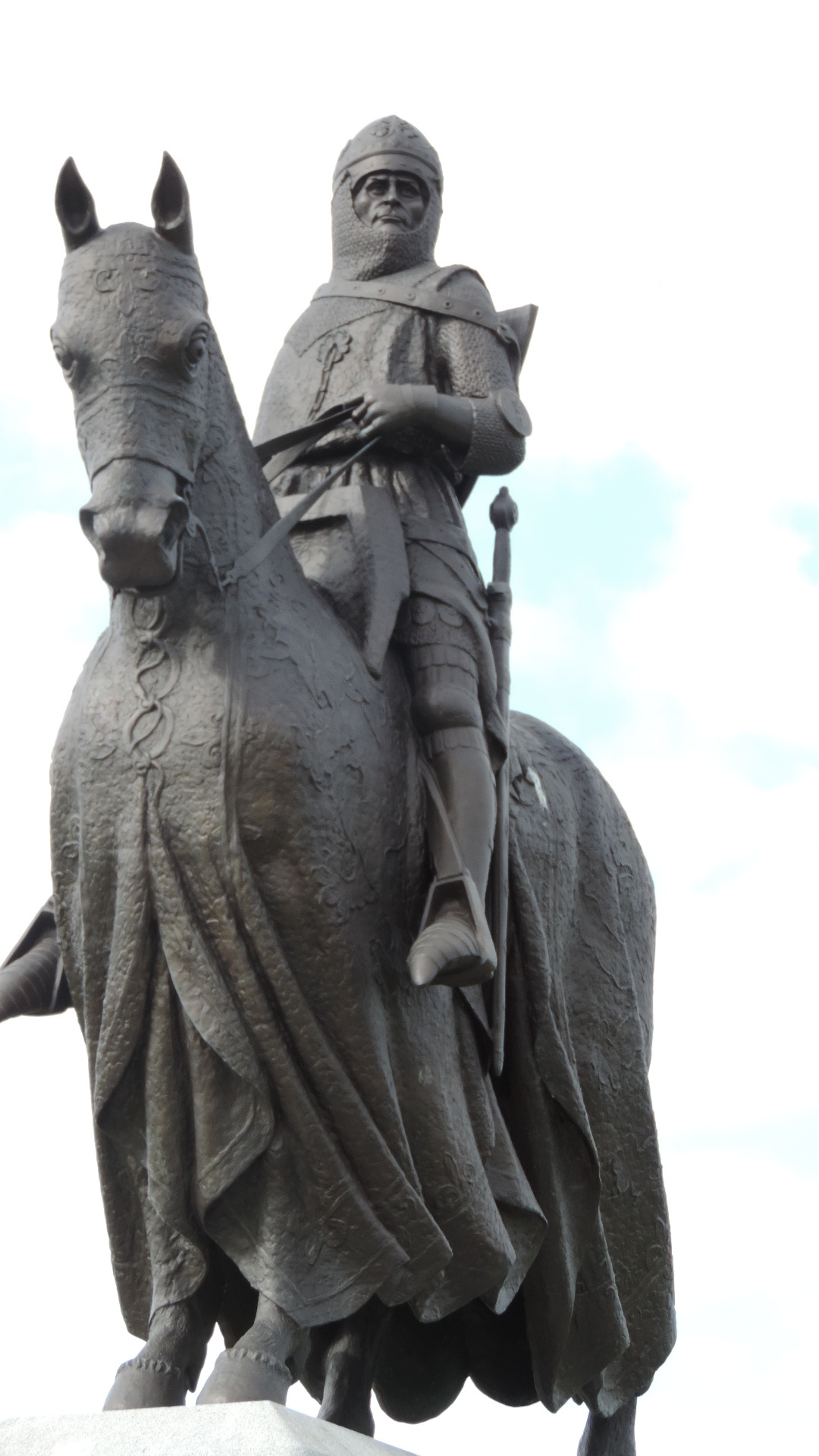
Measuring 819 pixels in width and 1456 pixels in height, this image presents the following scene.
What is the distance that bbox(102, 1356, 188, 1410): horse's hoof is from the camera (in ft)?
23.9

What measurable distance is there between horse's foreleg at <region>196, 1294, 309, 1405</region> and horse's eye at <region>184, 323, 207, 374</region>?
285cm

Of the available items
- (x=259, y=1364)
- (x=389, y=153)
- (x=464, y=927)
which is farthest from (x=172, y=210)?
(x=259, y=1364)

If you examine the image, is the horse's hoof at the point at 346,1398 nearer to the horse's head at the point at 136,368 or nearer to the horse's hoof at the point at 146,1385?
the horse's hoof at the point at 146,1385

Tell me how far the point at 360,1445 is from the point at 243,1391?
447 millimetres

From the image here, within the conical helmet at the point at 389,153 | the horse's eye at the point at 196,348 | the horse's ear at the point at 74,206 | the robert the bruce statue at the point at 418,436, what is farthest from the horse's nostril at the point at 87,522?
the conical helmet at the point at 389,153

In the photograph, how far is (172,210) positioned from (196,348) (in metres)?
0.46

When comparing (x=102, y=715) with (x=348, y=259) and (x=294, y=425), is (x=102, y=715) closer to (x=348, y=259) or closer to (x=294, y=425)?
(x=294, y=425)

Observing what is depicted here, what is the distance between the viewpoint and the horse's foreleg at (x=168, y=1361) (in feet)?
23.9

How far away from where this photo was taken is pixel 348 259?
886cm

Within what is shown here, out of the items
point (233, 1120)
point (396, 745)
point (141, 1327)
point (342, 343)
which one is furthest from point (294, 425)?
point (141, 1327)

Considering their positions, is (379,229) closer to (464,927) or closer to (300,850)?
(300,850)

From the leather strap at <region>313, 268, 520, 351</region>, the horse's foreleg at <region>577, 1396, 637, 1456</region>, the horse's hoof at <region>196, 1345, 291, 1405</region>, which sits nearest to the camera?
the horse's hoof at <region>196, 1345, 291, 1405</region>


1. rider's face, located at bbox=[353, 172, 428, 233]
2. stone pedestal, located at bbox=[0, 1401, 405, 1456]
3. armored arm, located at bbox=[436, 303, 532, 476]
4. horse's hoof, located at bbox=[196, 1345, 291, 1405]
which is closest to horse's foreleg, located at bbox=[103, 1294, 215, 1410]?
horse's hoof, located at bbox=[196, 1345, 291, 1405]

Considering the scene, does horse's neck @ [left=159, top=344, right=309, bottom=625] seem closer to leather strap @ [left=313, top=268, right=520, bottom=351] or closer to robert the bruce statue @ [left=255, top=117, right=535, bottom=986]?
robert the bruce statue @ [left=255, top=117, right=535, bottom=986]
